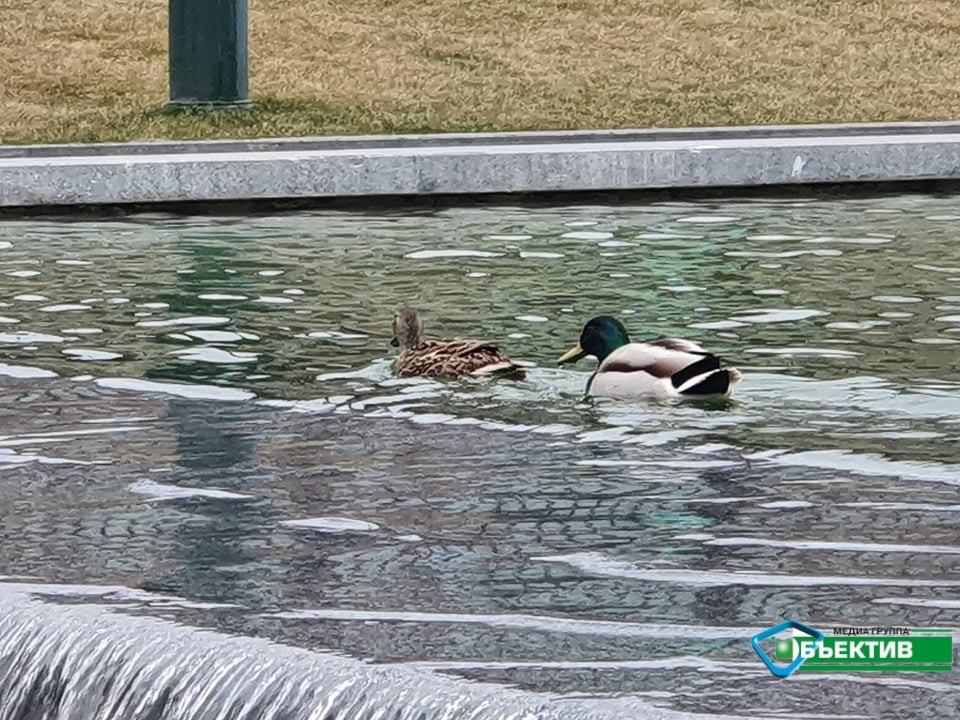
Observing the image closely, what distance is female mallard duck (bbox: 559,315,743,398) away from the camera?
8.48m

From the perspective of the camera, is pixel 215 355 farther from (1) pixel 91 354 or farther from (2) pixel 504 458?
(2) pixel 504 458

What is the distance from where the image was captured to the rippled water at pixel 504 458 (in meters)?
5.45

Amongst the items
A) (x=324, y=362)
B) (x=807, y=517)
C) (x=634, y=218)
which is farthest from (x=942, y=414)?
(x=634, y=218)

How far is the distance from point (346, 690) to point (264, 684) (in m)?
0.20

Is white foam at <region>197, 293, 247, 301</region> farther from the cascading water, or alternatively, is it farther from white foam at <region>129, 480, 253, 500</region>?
the cascading water

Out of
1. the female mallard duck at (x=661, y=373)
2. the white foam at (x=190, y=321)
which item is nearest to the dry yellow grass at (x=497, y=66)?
the white foam at (x=190, y=321)

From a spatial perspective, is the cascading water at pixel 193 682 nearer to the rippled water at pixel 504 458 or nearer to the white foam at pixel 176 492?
the rippled water at pixel 504 458

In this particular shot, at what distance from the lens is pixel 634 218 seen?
1460cm

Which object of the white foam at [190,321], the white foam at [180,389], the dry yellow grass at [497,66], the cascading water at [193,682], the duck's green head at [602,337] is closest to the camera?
the cascading water at [193,682]

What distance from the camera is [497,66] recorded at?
21.2 meters

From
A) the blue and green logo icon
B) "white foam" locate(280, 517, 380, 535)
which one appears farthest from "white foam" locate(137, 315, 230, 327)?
the blue and green logo icon

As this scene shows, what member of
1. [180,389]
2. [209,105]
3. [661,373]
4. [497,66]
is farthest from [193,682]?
[497,66]

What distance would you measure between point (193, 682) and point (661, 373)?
369cm

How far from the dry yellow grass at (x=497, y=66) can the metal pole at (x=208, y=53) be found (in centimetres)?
29
